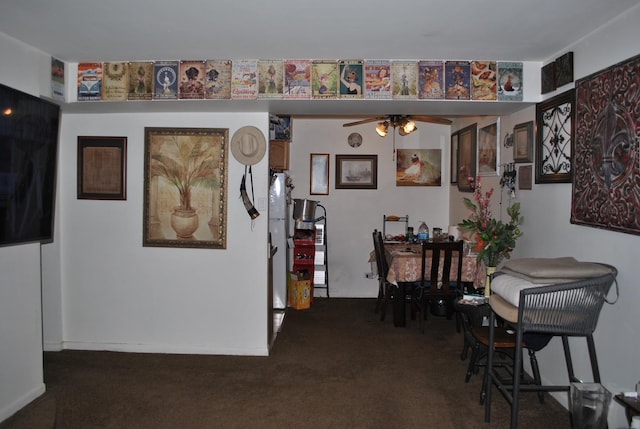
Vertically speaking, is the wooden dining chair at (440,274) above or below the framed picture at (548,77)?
below

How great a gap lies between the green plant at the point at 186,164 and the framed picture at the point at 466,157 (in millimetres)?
2663

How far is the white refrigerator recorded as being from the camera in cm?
596

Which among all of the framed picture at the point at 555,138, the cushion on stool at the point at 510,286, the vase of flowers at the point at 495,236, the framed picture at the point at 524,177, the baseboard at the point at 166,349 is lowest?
the baseboard at the point at 166,349

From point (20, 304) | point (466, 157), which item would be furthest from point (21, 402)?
point (466, 157)

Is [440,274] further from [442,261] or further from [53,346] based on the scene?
[53,346]

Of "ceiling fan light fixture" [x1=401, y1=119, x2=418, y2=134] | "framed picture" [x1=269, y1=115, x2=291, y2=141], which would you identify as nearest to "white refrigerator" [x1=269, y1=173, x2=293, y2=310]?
"framed picture" [x1=269, y1=115, x2=291, y2=141]

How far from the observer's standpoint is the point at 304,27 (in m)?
2.88

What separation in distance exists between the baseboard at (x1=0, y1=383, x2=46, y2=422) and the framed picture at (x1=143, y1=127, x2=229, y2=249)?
136cm

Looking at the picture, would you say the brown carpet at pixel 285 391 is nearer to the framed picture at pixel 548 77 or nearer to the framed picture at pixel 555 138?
the framed picture at pixel 555 138

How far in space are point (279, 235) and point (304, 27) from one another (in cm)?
342

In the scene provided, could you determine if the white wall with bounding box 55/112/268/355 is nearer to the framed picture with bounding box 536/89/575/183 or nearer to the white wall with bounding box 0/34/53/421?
the white wall with bounding box 0/34/53/421

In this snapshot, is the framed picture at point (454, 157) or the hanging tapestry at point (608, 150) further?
the framed picture at point (454, 157)

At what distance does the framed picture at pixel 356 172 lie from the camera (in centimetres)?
671

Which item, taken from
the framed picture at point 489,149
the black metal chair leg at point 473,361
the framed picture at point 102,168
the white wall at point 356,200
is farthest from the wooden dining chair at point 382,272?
the framed picture at point 102,168
